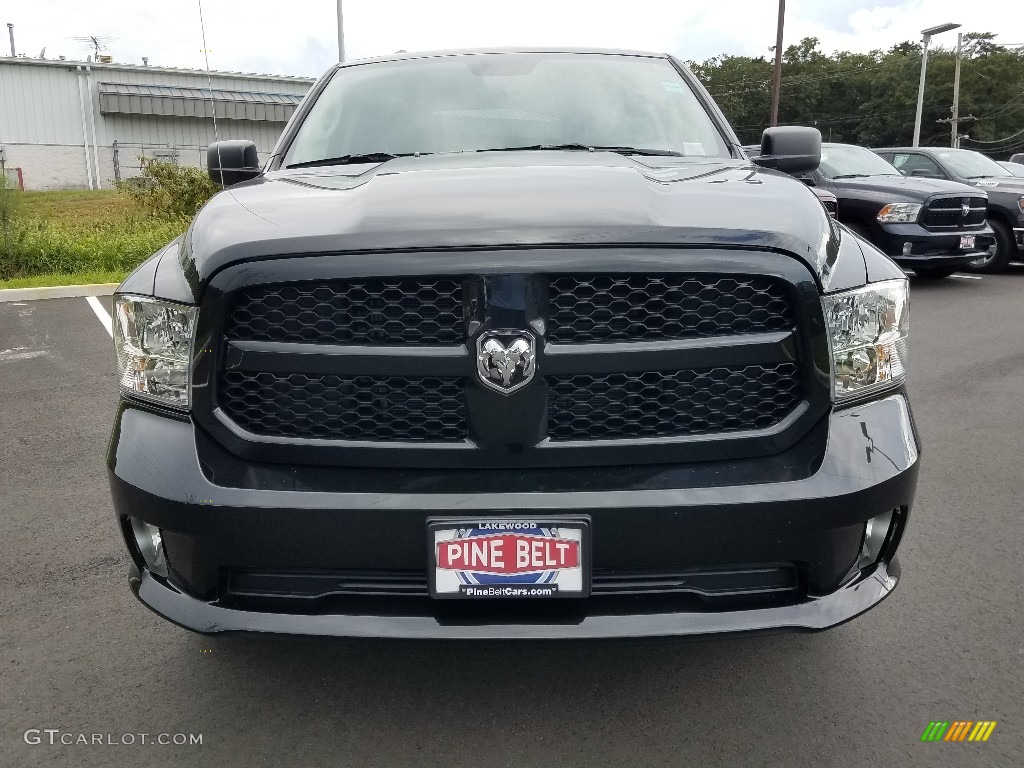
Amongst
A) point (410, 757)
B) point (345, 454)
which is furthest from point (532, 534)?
point (410, 757)

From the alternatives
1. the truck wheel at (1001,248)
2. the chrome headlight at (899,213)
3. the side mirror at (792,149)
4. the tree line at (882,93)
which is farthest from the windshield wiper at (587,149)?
the tree line at (882,93)

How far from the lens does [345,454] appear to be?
6.73 feet

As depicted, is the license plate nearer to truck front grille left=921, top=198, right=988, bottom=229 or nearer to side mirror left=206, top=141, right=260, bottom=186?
side mirror left=206, top=141, right=260, bottom=186

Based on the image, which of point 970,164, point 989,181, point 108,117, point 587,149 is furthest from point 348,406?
point 108,117

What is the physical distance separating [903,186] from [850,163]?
1111 mm

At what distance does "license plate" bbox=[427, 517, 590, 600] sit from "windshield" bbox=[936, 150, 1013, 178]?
1280 centimetres

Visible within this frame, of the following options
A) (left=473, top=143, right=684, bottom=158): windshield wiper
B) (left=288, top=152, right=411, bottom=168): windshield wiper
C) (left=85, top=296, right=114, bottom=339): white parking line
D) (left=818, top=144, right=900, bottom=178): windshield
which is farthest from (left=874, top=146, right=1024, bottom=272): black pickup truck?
(left=288, top=152, right=411, bottom=168): windshield wiper

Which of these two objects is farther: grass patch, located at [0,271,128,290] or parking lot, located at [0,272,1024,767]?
grass patch, located at [0,271,128,290]

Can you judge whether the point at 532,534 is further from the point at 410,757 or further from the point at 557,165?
the point at 557,165

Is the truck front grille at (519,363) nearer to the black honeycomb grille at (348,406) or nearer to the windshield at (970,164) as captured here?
the black honeycomb grille at (348,406)

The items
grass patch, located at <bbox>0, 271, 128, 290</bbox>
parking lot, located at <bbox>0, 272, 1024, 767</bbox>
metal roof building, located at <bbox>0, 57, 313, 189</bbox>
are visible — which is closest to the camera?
parking lot, located at <bbox>0, 272, 1024, 767</bbox>

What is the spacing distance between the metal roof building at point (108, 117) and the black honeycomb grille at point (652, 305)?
4493 cm

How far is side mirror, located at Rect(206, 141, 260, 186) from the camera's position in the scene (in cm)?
352

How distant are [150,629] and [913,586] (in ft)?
7.96
